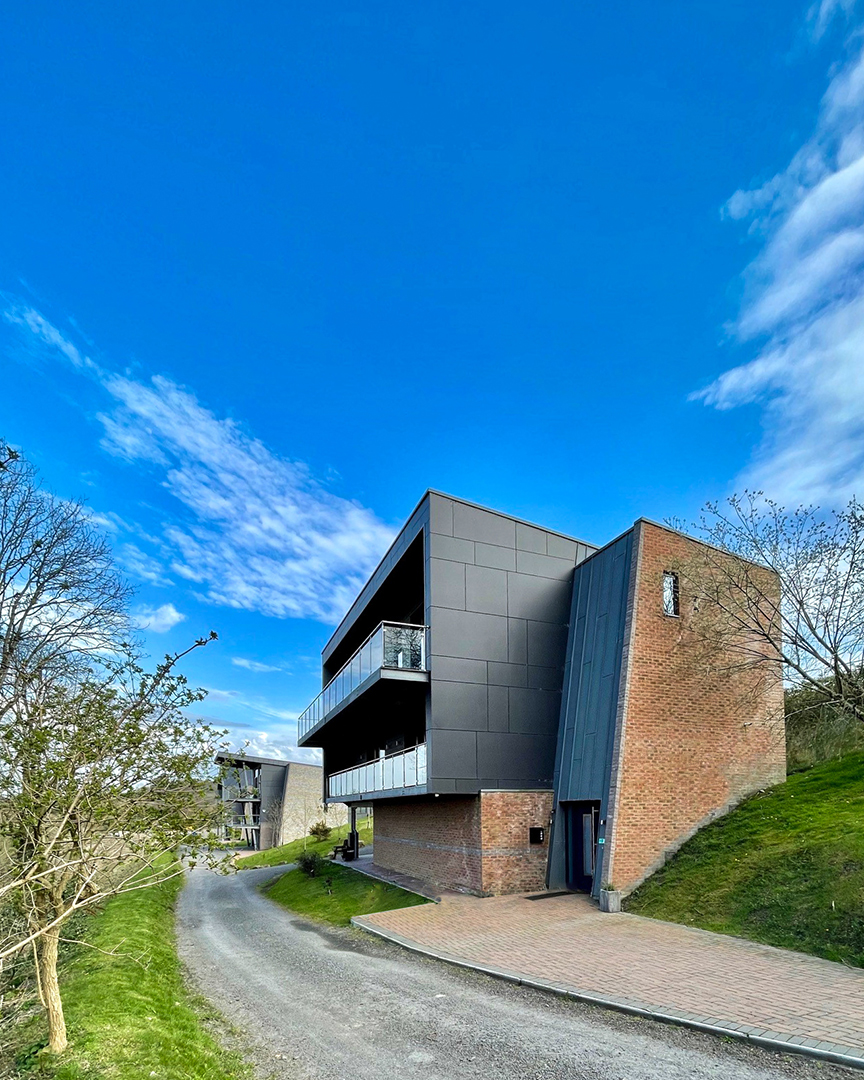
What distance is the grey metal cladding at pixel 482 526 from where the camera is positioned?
17359 millimetres

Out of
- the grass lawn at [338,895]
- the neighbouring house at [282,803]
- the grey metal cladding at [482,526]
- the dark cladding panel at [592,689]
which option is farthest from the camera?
the neighbouring house at [282,803]

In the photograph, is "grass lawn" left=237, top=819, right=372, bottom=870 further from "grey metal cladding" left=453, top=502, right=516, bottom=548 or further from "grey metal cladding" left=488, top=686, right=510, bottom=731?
"grey metal cladding" left=453, top=502, right=516, bottom=548

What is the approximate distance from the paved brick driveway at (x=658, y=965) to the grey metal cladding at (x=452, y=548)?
27.0 feet

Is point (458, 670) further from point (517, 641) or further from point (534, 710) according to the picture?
point (534, 710)

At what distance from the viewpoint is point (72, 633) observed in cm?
1894

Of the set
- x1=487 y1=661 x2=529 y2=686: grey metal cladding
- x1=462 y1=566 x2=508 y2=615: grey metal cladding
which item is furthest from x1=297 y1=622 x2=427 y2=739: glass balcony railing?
x1=487 y1=661 x2=529 y2=686: grey metal cladding

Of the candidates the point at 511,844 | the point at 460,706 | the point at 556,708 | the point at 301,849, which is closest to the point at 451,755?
the point at 460,706

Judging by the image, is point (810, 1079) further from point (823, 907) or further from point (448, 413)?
point (448, 413)

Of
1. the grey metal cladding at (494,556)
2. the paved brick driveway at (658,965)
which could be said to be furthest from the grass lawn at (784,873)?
the grey metal cladding at (494,556)

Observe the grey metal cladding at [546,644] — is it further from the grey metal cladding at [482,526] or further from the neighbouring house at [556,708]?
the grey metal cladding at [482,526]

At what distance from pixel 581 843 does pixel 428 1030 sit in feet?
31.2

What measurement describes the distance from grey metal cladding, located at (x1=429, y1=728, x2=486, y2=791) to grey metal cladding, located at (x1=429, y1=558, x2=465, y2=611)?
10.5 feet

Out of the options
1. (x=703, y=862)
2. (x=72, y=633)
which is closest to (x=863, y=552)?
(x=703, y=862)

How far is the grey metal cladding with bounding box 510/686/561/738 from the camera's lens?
56.0ft
